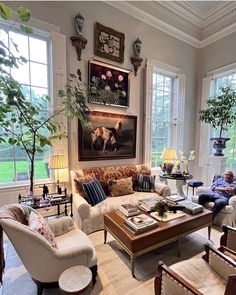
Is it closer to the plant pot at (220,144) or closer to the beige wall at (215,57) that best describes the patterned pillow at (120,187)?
the plant pot at (220,144)

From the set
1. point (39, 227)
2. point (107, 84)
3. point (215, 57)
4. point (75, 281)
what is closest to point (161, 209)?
point (75, 281)

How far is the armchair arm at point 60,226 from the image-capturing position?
2037mm

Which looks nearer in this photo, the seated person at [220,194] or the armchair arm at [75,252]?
the armchair arm at [75,252]

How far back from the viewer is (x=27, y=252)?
4.85ft

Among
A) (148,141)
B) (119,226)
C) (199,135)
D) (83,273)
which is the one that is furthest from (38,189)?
(199,135)

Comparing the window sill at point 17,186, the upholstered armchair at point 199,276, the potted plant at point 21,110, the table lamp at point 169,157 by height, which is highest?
the potted plant at point 21,110

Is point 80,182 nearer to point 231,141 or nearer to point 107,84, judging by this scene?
point 107,84

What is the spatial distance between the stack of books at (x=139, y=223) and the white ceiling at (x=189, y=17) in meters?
4.03

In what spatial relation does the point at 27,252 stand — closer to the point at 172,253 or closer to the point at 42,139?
the point at 42,139

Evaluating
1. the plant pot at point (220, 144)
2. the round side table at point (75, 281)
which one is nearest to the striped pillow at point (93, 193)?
the round side table at point (75, 281)

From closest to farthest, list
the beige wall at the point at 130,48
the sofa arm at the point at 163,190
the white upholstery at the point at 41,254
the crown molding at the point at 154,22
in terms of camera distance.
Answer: the white upholstery at the point at 41,254
the beige wall at the point at 130,48
the sofa arm at the point at 163,190
the crown molding at the point at 154,22

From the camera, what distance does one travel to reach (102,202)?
9.84ft

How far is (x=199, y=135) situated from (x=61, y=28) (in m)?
4.24

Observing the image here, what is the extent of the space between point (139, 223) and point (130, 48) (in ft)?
11.9
